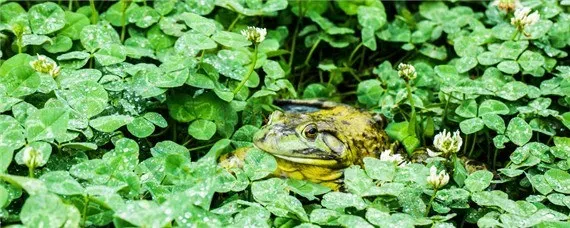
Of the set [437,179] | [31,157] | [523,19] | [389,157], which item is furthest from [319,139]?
[31,157]

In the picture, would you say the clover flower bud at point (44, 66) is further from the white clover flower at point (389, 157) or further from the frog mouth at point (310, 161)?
the white clover flower at point (389, 157)

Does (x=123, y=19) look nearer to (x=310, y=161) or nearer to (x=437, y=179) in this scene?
(x=310, y=161)

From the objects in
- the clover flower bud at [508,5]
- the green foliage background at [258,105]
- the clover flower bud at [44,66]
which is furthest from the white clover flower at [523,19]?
the clover flower bud at [44,66]

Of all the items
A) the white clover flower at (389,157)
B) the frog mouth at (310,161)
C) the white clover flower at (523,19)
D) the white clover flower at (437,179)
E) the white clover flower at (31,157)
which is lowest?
the frog mouth at (310,161)

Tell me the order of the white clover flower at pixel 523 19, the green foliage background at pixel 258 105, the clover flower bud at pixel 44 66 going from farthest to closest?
the white clover flower at pixel 523 19
the clover flower bud at pixel 44 66
the green foliage background at pixel 258 105

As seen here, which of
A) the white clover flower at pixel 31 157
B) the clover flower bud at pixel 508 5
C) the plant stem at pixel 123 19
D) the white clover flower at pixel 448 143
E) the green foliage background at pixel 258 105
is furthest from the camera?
the clover flower bud at pixel 508 5

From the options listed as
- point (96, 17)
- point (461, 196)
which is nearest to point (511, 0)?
point (461, 196)

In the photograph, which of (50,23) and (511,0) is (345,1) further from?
(50,23)
